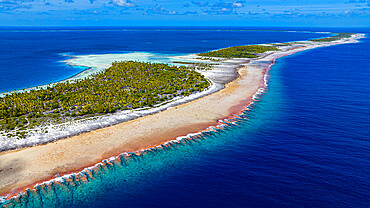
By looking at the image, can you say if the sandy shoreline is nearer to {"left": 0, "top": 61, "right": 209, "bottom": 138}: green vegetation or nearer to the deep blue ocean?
the deep blue ocean

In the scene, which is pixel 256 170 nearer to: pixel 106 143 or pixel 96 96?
pixel 106 143

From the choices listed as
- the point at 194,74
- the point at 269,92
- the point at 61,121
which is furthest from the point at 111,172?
the point at 194,74

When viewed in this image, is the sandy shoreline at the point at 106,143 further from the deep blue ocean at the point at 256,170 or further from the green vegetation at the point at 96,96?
the green vegetation at the point at 96,96

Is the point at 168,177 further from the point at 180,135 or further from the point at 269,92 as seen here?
the point at 269,92

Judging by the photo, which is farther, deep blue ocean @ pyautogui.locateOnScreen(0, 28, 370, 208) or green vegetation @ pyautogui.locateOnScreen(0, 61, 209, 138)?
green vegetation @ pyautogui.locateOnScreen(0, 61, 209, 138)

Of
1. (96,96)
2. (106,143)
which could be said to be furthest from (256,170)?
(96,96)

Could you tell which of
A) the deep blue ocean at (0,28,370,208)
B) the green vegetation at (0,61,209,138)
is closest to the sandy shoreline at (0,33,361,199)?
the deep blue ocean at (0,28,370,208)

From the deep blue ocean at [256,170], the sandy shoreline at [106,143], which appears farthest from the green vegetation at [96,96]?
the deep blue ocean at [256,170]
